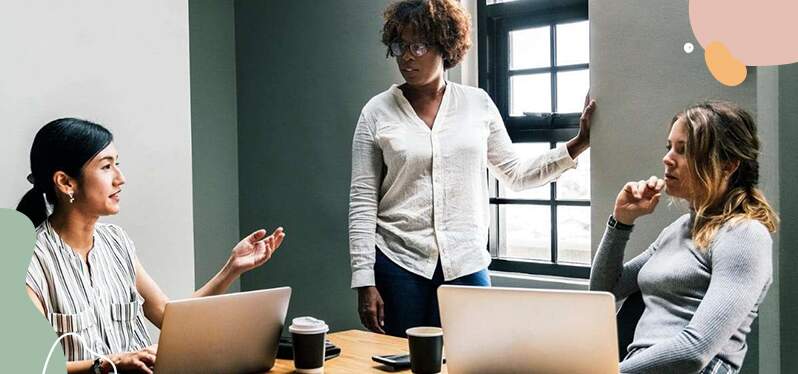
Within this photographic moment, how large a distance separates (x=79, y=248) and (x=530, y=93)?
1.94m

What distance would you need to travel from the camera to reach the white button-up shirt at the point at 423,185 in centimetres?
269

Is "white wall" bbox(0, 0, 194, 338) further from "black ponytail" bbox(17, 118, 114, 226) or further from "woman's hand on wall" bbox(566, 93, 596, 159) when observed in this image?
"woman's hand on wall" bbox(566, 93, 596, 159)

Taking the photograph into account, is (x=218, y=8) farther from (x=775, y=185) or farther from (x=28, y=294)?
(x=775, y=185)

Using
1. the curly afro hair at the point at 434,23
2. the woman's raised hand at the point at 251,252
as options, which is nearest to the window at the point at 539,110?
the curly afro hair at the point at 434,23

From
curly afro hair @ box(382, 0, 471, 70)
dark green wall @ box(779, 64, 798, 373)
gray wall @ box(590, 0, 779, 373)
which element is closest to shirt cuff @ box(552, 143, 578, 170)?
gray wall @ box(590, 0, 779, 373)

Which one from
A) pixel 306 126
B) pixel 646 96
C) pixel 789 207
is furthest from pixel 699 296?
pixel 306 126

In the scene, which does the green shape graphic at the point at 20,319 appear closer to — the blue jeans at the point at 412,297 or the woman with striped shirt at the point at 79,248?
the woman with striped shirt at the point at 79,248

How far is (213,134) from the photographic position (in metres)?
4.61

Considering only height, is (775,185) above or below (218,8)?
below

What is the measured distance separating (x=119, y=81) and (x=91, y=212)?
2.20 feet

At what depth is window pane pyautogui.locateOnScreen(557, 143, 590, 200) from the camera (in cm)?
327

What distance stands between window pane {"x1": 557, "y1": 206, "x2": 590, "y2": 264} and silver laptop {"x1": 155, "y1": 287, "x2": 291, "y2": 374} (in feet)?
5.54

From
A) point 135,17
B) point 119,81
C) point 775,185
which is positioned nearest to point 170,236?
point 119,81

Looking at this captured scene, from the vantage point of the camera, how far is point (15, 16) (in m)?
2.39
